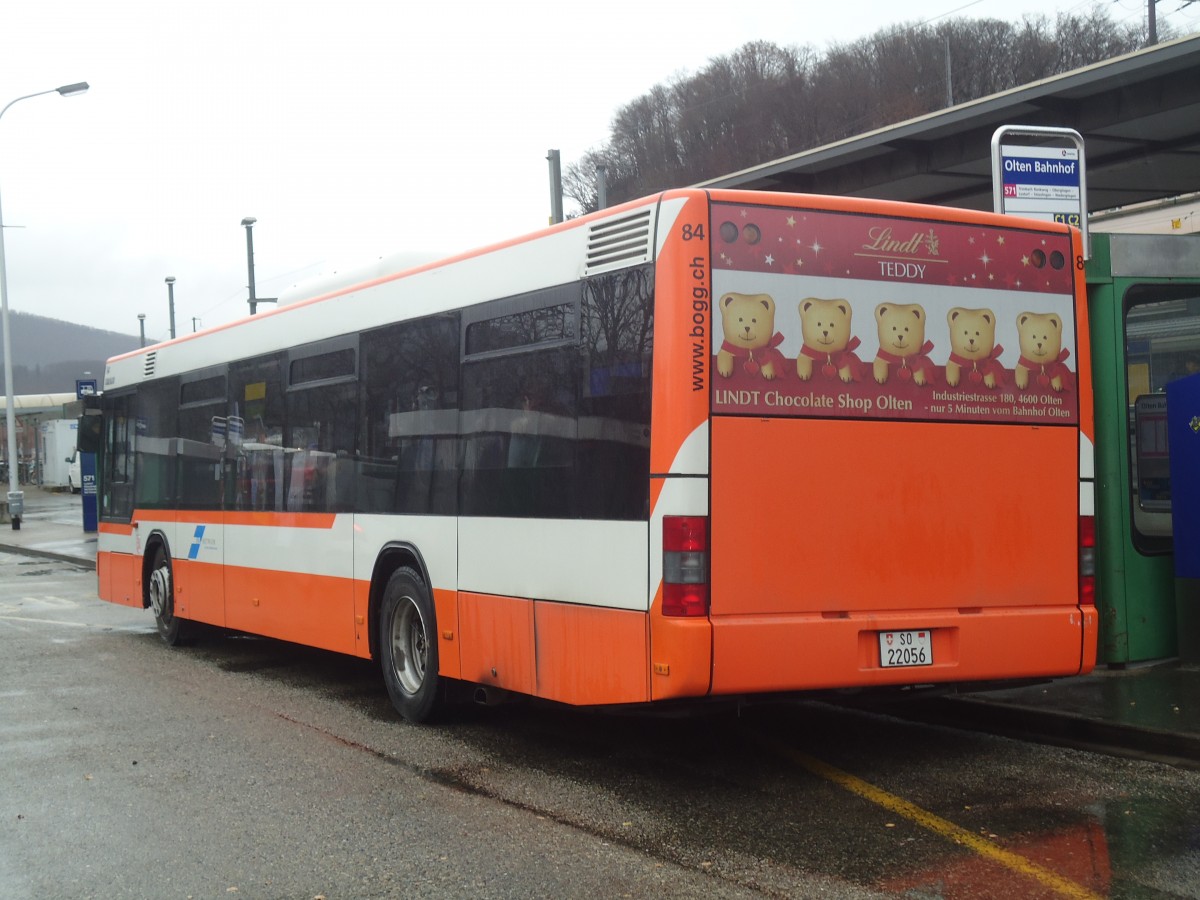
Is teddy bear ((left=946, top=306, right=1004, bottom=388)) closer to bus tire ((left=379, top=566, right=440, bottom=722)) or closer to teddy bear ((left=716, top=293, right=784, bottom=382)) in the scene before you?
teddy bear ((left=716, top=293, right=784, bottom=382))

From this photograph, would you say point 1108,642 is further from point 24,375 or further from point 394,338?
point 24,375

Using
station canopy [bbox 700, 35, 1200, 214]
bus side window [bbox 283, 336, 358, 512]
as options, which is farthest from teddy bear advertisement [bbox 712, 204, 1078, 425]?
station canopy [bbox 700, 35, 1200, 214]

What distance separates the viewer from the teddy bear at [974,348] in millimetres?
6953

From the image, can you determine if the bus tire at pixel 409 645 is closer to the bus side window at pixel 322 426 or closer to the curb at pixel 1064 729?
the bus side window at pixel 322 426

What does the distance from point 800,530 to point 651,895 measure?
214cm

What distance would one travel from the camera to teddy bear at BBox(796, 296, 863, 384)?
6.63m

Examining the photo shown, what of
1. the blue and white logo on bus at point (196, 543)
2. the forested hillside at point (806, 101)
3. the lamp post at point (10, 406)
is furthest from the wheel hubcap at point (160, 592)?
the forested hillside at point (806, 101)

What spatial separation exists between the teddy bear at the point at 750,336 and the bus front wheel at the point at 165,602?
8.33 metres

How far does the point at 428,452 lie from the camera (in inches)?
335

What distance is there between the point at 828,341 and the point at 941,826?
233 cm

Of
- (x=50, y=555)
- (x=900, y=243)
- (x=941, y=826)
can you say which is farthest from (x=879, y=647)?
(x=50, y=555)

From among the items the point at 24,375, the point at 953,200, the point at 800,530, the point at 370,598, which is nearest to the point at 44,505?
the point at 953,200

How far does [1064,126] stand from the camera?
16297 mm

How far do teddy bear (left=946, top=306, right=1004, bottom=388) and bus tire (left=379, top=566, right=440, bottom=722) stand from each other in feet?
11.5
